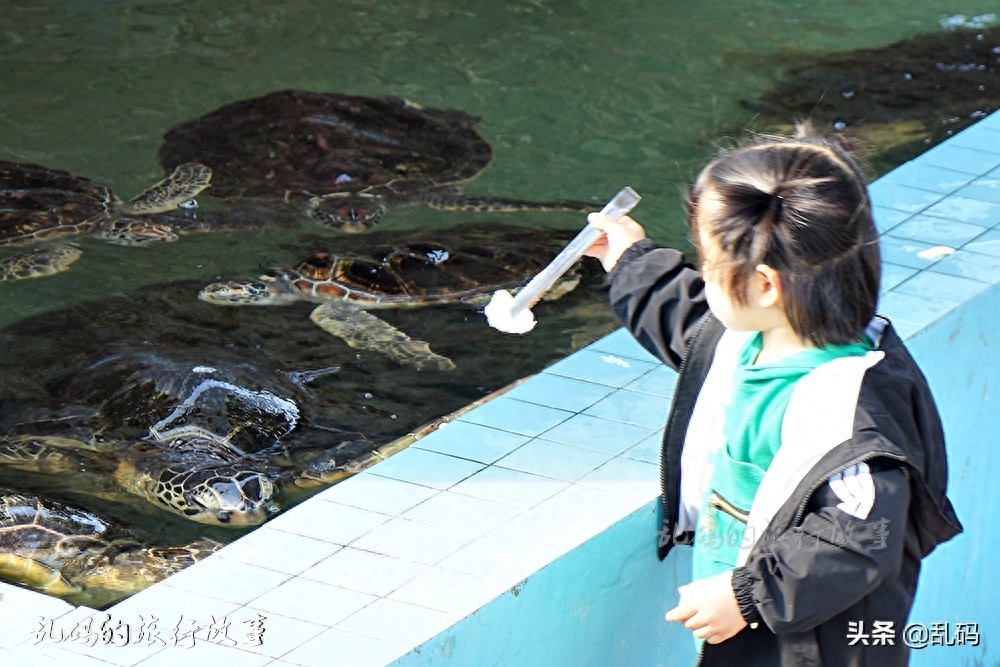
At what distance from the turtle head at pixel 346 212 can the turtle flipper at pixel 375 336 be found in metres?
1.08

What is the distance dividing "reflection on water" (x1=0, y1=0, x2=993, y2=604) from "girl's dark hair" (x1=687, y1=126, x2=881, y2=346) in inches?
103

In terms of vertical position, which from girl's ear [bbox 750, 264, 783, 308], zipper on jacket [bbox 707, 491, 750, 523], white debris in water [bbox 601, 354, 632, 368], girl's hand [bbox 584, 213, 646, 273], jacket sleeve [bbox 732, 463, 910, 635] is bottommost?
white debris in water [bbox 601, 354, 632, 368]

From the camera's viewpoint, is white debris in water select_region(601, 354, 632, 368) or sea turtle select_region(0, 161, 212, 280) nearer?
white debris in water select_region(601, 354, 632, 368)

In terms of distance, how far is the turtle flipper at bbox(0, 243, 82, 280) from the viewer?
19.6 ft

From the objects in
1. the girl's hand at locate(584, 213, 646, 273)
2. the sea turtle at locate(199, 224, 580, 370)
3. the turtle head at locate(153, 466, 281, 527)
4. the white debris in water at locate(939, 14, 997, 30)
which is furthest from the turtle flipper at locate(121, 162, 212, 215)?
the white debris in water at locate(939, 14, 997, 30)

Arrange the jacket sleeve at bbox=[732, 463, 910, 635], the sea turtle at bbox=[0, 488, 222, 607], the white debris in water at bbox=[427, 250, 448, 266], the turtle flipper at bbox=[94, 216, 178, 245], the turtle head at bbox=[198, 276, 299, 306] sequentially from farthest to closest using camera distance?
the turtle flipper at bbox=[94, 216, 178, 245] < the white debris in water at bbox=[427, 250, 448, 266] < the turtle head at bbox=[198, 276, 299, 306] < the sea turtle at bbox=[0, 488, 222, 607] < the jacket sleeve at bbox=[732, 463, 910, 635]

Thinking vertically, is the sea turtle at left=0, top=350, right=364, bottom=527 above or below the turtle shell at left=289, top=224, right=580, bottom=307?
above

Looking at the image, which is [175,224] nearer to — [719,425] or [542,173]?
[542,173]

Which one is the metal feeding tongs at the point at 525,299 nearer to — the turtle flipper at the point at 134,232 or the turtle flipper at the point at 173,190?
the turtle flipper at the point at 134,232

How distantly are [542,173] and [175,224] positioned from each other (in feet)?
6.90

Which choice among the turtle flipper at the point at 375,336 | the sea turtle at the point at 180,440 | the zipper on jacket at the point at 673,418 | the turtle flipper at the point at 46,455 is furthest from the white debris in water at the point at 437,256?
the zipper on jacket at the point at 673,418

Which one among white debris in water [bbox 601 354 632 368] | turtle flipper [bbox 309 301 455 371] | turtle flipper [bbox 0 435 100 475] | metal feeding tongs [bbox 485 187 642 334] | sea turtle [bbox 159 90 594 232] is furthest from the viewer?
sea turtle [bbox 159 90 594 232]

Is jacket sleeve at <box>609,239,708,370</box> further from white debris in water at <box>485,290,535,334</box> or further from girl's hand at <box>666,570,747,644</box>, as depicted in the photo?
girl's hand at <box>666,570,747,644</box>

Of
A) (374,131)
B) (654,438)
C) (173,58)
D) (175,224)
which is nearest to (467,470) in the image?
(654,438)
